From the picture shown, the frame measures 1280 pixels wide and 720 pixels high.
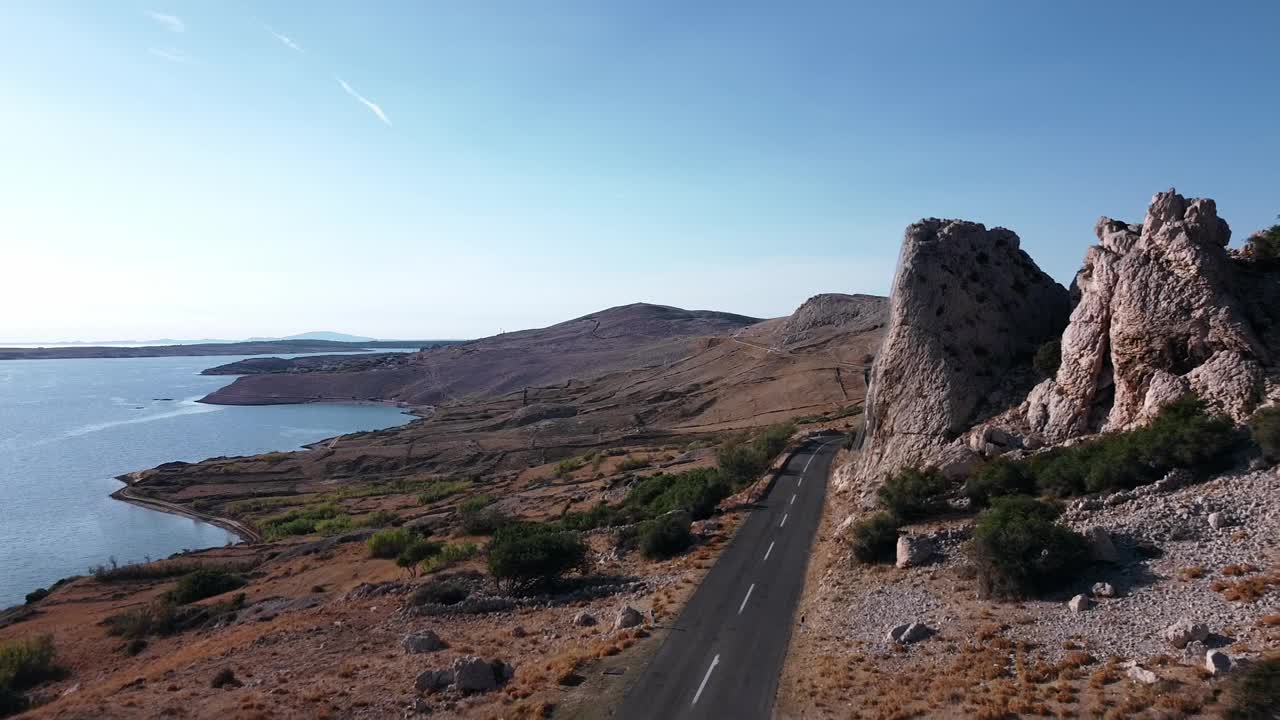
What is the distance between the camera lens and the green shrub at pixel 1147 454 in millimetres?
15320

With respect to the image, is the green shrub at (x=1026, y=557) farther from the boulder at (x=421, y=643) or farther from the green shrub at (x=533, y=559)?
the boulder at (x=421, y=643)

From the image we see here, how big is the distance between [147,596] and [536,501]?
18.2m

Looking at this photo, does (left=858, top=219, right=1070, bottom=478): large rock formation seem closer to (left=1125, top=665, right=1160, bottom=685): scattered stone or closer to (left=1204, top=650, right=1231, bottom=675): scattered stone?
(left=1125, top=665, right=1160, bottom=685): scattered stone

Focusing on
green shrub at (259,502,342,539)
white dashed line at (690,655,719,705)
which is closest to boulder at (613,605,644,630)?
white dashed line at (690,655,719,705)

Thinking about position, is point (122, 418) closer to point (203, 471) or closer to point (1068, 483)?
point (203, 471)

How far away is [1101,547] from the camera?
14227 mm

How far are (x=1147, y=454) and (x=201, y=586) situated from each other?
31056mm

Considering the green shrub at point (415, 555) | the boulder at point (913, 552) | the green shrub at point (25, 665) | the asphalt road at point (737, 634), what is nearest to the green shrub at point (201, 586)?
the green shrub at point (25, 665)

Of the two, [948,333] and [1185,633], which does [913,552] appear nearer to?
[1185,633]

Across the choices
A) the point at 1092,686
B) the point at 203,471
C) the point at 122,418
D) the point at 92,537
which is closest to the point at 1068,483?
the point at 1092,686

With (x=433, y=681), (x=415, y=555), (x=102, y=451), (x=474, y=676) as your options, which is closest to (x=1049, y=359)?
(x=474, y=676)

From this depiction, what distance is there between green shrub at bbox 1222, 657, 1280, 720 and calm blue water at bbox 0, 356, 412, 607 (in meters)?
46.1

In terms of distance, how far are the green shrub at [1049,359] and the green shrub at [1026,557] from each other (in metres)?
7.92

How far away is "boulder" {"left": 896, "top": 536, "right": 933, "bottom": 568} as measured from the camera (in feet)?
56.7
